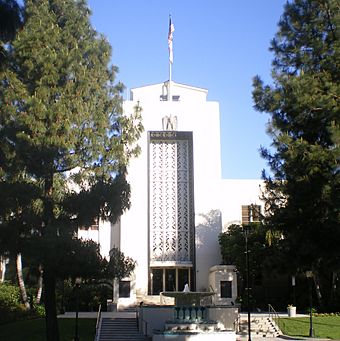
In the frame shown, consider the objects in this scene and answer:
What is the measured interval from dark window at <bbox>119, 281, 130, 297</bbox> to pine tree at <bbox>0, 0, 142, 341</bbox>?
16.4 meters

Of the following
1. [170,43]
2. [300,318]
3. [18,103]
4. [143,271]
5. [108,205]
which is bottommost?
[300,318]

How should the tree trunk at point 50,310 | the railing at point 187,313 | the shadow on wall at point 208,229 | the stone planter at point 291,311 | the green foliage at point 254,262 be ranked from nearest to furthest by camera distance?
the tree trunk at point 50,310, the railing at point 187,313, the stone planter at point 291,311, the green foliage at point 254,262, the shadow on wall at point 208,229

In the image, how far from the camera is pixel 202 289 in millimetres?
40875

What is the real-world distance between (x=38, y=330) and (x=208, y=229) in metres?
16.8

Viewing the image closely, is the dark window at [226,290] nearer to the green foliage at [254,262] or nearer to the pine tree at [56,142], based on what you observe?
the green foliage at [254,262]

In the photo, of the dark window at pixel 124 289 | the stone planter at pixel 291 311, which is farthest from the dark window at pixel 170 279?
the stone planter at pixel 291 311

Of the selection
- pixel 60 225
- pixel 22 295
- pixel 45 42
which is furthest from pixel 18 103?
pixel 22 295

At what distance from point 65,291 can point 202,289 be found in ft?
31.5

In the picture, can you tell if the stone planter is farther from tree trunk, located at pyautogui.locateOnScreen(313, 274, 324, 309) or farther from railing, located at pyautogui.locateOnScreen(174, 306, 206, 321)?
railing, located at pyautogui.locateOnScreen(174, 306, 206, 321)

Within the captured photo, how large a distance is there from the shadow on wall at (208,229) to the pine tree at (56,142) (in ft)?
58.8

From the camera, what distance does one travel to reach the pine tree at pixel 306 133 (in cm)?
1703

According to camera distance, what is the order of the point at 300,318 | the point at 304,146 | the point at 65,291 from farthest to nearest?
the point at 65,291 < the point at 300,318 < the point at 304,146

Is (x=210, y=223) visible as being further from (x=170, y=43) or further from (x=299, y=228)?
(x=299, y=228)

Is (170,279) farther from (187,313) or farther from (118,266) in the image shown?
(118,266)
